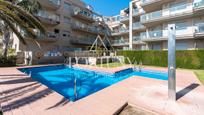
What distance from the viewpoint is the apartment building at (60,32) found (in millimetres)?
21864

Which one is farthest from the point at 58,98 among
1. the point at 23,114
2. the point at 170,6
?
the point at 170,6

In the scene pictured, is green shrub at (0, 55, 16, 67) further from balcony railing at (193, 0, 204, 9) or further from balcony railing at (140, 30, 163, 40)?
balcony railing at (193, 0, 204, 9)

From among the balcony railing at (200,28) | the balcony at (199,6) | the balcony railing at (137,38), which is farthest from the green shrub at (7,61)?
the balcony at (199,6)

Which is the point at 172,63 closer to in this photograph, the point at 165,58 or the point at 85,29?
the point at 165,58

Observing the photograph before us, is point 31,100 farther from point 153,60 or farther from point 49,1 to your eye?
point 49,1

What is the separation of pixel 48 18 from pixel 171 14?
21558mm

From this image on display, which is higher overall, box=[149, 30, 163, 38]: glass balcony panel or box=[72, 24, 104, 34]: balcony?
box=[72, 24, 104, 34]: balcony

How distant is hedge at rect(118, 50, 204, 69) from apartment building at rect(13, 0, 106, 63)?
40.7 ft

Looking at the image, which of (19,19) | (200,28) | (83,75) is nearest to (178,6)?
(200,28)

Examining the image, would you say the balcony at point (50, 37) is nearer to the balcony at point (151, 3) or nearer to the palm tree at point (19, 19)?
the palm tree at point (19, 19)

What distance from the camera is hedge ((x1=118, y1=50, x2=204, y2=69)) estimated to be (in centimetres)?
1568

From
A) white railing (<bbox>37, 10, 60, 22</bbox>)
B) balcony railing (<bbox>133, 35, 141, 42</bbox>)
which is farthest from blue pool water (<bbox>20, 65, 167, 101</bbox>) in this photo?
balcony railing (<bbox>133, 35, 141, 42</bbox>)

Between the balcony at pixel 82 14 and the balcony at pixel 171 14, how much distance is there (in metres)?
14.8

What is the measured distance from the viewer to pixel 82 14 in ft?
96.7
